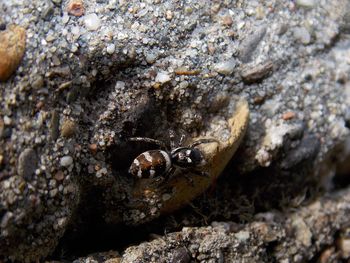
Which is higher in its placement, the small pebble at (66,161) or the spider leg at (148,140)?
the small pebble at (66,161)

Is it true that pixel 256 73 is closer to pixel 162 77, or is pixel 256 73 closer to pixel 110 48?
pixel 162 77

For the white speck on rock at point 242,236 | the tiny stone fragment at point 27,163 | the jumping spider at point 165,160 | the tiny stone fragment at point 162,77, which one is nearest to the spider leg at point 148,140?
the jumping spider at point 165,160

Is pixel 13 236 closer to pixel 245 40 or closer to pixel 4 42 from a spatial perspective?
pixel 4 42

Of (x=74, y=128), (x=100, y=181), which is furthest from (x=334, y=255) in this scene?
(x=74, y=128)

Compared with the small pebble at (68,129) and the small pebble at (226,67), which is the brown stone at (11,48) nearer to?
the small pebble at (68,129)

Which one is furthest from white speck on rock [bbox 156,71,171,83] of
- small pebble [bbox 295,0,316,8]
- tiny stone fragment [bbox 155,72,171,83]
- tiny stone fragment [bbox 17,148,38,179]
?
small pebble [bbox 295,0,316,8]

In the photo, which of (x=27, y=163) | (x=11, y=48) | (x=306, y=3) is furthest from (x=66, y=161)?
(x=306, y=3)

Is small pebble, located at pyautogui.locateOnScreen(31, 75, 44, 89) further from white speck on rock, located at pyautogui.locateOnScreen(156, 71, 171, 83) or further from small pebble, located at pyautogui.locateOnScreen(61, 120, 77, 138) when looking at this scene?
white speck on rock, located at pyautogui.locateOnScreen(156, 71, 171, 83)
